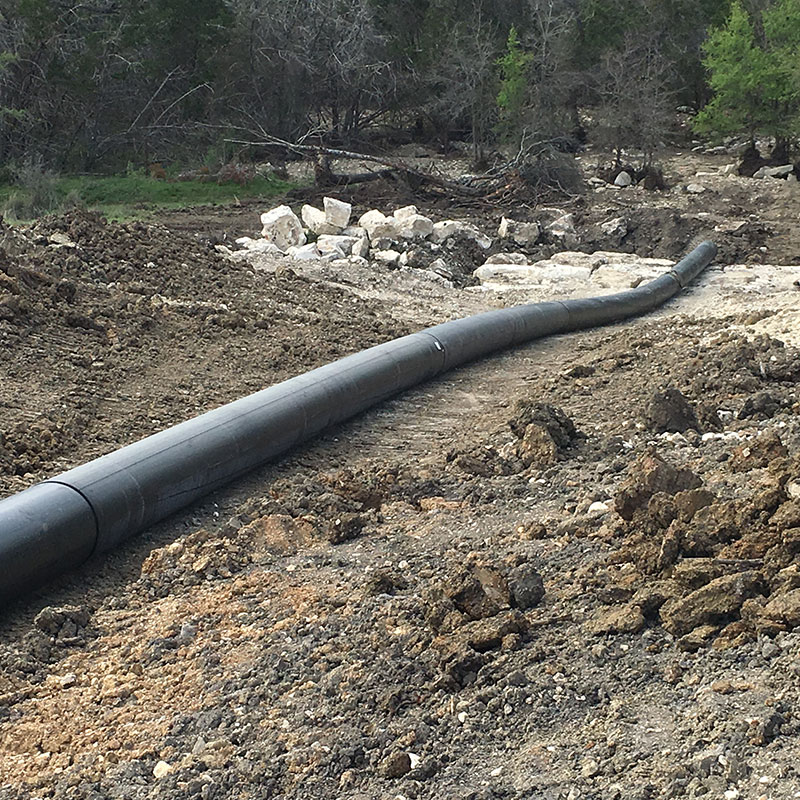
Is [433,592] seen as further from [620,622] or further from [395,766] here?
[395,766]

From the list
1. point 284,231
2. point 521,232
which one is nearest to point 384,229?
point 284,231

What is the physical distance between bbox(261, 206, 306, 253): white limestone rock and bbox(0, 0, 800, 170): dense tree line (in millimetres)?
7813

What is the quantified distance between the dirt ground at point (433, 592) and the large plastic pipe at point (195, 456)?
158mm

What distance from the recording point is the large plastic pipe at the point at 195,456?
5395 mm

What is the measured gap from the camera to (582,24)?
31000mm

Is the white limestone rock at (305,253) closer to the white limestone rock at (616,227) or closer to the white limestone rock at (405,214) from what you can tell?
the white limestone rock at (405,214)

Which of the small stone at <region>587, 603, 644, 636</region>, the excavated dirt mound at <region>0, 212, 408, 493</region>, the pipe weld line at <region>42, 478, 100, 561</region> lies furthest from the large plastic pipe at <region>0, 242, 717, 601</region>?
the small stone at <region>587, 603, 644, 636</region>

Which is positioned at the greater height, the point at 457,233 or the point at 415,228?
the point at 415,228

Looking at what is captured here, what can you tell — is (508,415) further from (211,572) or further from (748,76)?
(748,76)

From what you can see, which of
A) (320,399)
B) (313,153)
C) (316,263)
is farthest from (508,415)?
(313,153)

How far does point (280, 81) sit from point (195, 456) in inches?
771

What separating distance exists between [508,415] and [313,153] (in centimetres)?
1403

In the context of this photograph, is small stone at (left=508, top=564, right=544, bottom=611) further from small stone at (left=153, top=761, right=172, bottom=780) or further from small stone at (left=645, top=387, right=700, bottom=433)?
small stone at (left=645, top=387, right=700, bottom=433)

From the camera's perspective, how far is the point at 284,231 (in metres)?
15.2
